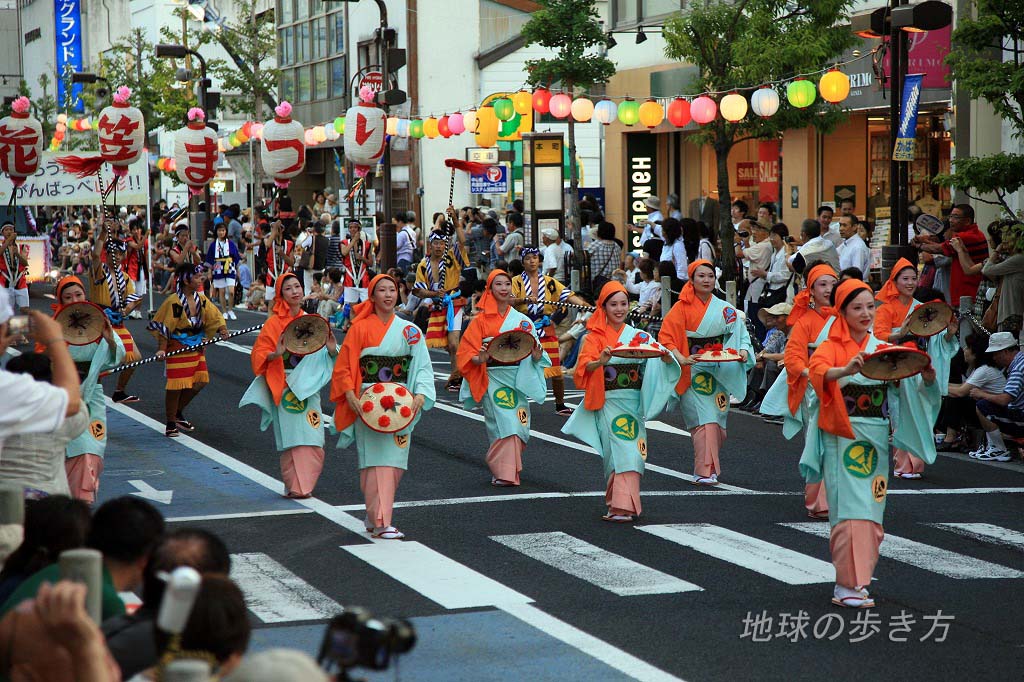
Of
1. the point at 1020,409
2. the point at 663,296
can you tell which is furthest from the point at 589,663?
the point at 663,296

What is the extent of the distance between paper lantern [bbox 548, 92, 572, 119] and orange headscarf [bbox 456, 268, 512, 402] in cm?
932

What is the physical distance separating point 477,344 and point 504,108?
11.1 m

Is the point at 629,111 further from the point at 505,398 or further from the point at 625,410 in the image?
the point at 625,410

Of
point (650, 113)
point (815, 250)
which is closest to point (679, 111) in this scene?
point (650, 113)

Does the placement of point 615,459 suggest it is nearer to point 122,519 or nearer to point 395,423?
point 395,423

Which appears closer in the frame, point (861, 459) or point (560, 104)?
point (861, 459)

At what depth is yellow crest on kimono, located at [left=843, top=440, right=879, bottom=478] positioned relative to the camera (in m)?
8.06

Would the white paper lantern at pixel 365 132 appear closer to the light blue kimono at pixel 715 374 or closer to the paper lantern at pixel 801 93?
the paper lantern at pixel 801 93

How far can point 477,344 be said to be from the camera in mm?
12453

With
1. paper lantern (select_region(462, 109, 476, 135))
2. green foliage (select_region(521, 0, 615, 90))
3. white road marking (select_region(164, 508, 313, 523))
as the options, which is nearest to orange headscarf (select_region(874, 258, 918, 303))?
white road marking (select_region(164, 508, 313, 523))

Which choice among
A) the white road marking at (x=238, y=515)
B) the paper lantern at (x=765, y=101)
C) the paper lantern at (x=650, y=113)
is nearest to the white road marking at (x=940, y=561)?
the white road marking at (x=238, y=515)

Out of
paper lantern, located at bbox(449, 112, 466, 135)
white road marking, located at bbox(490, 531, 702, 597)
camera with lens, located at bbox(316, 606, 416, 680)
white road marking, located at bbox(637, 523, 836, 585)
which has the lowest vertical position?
white road marking, located at bbox(637, 523, 836, 585)

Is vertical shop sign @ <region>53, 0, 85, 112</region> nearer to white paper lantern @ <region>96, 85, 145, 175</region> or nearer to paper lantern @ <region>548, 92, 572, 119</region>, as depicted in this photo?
white paper lantern @ <region>96, 85, 145, 175</region>

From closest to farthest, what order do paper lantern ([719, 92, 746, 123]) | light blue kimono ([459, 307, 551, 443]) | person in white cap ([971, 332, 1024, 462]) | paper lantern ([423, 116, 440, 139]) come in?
1. light blue kimono ([459, 307, 551, 443])
2. person in white cap ([971, 332, 1024, 462])
3. paper lantern ([719, 92, 746, 123])
4. paper lantern ([423, 116, 440, 139])
